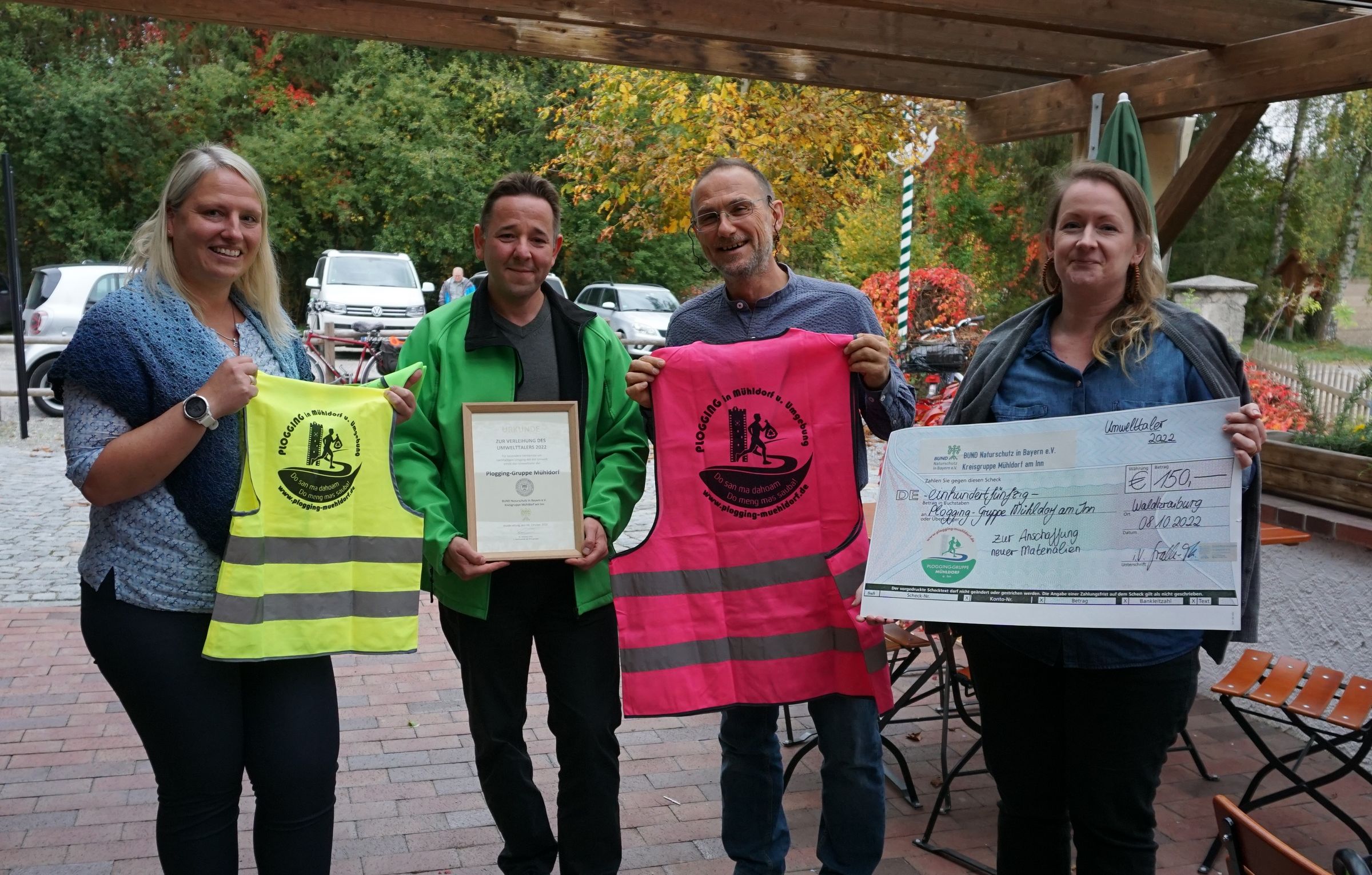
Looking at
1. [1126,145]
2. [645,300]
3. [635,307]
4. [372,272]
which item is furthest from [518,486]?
[372,272]

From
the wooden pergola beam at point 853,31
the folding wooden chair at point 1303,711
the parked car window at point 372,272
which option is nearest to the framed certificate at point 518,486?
the folding wooden chair at point 1303,711

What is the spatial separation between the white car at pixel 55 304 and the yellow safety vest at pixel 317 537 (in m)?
14.6

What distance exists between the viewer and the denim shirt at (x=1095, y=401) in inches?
100.0

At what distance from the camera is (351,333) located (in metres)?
20.1

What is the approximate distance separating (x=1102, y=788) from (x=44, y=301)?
1715 centimetres

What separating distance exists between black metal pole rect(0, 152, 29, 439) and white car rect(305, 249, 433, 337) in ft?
26.4

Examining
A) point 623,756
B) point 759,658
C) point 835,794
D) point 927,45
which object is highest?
point 927,45

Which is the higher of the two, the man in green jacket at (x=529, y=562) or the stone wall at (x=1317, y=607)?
the man in green jacket at (x=529, y=562)

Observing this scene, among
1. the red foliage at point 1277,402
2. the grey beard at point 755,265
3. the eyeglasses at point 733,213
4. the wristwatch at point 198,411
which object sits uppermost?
the eyeglasses at point 733,213

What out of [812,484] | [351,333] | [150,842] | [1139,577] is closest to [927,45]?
[812,484]

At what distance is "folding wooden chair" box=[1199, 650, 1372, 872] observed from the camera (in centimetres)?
379

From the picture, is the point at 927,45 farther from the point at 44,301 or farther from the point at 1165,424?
the point at 44,301

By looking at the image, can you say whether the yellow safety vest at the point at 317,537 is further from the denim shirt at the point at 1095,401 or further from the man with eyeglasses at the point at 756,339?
the denim shirt at the point at 1095,401

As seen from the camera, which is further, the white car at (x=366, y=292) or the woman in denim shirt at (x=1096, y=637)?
the white car at (x=366, y=292)
